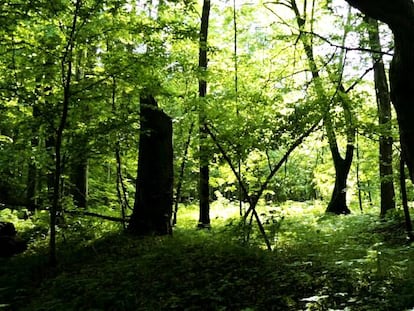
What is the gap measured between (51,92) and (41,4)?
203 centimetres

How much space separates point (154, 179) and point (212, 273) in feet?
13.0

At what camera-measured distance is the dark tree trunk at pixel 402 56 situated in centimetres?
404

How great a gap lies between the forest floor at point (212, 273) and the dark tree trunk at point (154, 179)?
17.3 inches

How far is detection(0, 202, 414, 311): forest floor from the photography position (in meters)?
4.49

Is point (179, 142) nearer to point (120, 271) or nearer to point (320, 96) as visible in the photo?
point (320, 96)

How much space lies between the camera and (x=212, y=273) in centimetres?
575

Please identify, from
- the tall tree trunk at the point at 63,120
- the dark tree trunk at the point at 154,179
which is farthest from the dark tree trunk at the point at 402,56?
the dark tree trunk at the point at 154,179

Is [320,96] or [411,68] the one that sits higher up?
[320,96]

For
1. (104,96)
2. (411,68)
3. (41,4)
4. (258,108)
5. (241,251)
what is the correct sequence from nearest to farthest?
(411,68)
(41,4)
(241,251)
(104,96)
(258,108)

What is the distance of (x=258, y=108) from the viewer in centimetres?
979

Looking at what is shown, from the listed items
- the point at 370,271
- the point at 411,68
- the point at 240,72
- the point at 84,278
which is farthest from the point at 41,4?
the point at 240,72

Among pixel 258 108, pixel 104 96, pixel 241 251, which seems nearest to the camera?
pixel 241 251

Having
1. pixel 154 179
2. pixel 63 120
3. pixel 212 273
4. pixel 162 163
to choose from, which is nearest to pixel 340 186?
pixel 162 163

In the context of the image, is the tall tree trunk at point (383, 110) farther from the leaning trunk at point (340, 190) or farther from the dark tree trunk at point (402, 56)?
the dark tree trunk at point (402, 56)
